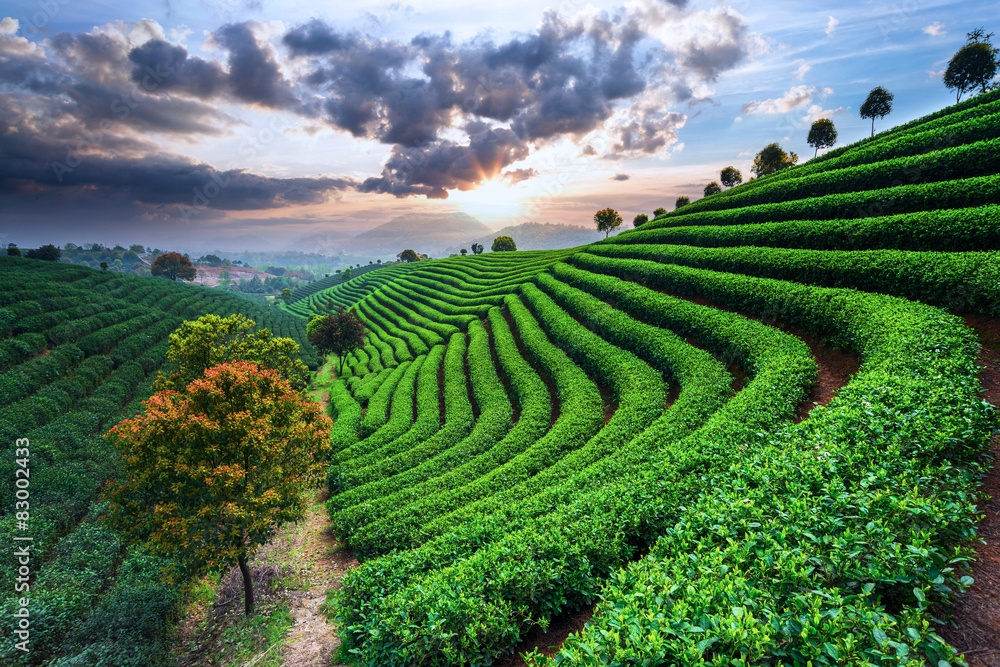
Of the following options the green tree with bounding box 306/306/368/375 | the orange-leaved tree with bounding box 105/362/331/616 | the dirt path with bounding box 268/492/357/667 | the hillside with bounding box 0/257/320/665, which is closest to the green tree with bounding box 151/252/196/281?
the hillside with bounding box 0/257/320/665

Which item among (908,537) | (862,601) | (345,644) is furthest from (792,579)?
(345,644)

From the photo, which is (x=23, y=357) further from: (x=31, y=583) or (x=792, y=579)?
(x=792, y=579)

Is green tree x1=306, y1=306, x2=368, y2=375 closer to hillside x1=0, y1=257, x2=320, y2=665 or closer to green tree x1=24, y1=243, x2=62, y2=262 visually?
hillside x1=0, y1=257, x2=320, y2=665

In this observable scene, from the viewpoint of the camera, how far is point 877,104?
157 ft

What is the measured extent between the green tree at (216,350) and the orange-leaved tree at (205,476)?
10.9 metres

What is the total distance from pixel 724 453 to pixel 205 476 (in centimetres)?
1460

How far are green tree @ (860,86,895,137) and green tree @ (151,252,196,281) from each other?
17489cm

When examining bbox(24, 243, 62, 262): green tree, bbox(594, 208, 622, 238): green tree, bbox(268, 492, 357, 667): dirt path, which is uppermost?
bbox(24, 243, 62, 262): green tree

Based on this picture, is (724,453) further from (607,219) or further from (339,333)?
(607,219)

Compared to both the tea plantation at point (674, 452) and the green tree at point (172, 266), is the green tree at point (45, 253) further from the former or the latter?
the tea plantation at point (674, 452)

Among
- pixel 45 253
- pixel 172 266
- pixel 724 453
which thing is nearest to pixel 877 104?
pixel 724 453

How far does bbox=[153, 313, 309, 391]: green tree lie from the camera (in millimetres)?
23672

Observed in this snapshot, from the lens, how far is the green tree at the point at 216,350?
77.7 ft

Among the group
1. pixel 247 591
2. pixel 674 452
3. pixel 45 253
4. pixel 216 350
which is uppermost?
pixel 45 253
